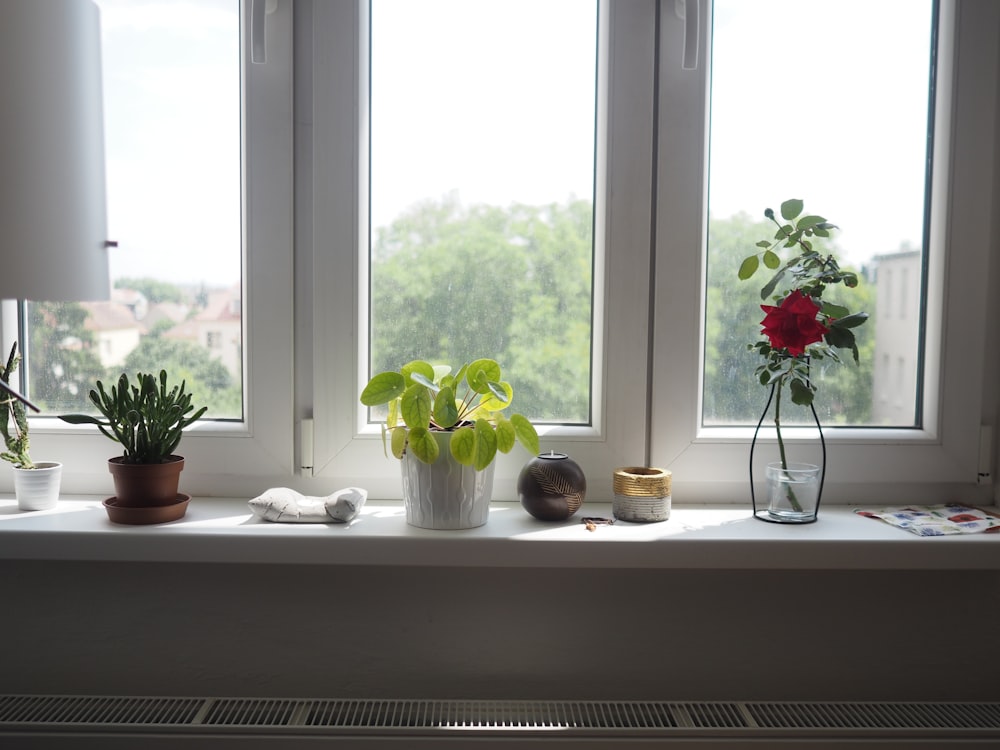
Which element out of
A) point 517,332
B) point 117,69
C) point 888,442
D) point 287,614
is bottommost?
point 287,614

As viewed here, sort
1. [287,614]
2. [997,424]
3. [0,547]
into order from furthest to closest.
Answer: [997,424]
[287,614]
[0,547]

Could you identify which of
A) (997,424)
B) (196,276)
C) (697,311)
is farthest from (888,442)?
(196,276)

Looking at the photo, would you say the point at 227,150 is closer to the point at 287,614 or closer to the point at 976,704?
the point at 287,614

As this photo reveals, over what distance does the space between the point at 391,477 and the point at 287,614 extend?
288 mm

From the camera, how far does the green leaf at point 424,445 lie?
1.23 meters

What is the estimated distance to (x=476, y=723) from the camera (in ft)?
4.26

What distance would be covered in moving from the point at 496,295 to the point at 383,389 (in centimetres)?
31

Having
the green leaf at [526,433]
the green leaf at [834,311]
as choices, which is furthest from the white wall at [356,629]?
the green leaf at [834,311]

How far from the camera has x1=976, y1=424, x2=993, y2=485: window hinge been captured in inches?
57.5

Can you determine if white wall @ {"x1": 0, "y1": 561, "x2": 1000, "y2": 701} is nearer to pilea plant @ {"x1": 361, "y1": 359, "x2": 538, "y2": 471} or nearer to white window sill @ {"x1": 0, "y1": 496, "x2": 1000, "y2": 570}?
white window sill @ {"x1": 0, "y1": 496, "x2": 1000, "y2": 570}

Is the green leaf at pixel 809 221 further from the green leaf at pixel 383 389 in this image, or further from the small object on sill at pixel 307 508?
the small object on sill at pixel 307 508

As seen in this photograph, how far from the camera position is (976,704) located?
138 cm

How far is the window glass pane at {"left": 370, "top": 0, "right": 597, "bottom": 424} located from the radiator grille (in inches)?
23.4

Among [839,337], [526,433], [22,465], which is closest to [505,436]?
[526,433]
